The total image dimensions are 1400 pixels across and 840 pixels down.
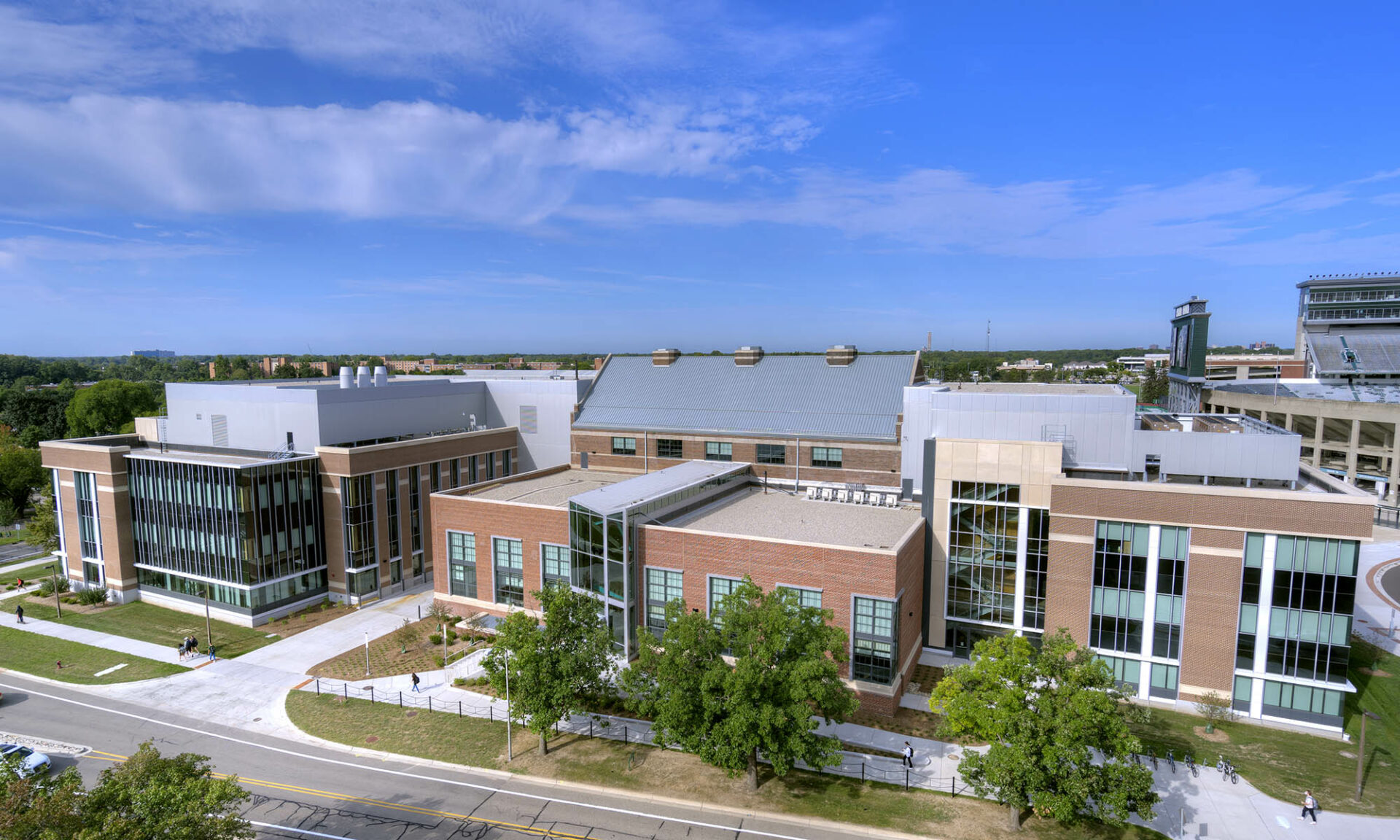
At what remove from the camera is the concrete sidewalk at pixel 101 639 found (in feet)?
145

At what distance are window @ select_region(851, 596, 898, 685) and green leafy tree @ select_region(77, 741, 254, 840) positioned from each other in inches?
1023

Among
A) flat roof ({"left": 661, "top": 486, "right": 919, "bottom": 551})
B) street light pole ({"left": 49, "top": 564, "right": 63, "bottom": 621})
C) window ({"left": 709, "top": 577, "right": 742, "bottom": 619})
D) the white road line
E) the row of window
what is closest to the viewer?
the white road line

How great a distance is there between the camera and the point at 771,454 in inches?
2263

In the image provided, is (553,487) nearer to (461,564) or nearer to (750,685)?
(461,564)

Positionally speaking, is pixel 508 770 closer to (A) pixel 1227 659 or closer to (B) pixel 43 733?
(B) pixel 43 733

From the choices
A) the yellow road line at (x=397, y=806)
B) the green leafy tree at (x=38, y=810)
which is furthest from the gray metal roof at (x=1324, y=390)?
the green leafy tree at (x=38, y=810)

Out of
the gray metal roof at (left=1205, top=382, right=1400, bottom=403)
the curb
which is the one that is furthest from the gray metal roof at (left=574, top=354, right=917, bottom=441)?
the gray metal roof at (left=1205, top=382, right=1400, bottom=403)

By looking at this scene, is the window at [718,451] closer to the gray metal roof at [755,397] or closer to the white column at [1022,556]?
the gray metal roof at [755,397]

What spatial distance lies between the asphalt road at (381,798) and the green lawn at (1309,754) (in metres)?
17.6

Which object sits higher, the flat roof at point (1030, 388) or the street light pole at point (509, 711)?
the flat roof at point (1030, 388)

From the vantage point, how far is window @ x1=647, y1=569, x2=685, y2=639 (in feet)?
130

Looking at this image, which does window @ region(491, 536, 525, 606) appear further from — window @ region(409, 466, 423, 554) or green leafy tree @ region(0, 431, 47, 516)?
green leafy tree @ region(0, 431, 47, 516)

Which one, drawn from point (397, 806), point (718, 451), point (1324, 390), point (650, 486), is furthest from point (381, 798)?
point (1324, 390)

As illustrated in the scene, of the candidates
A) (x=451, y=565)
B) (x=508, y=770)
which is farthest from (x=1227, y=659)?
(x=451, y=565)
